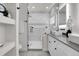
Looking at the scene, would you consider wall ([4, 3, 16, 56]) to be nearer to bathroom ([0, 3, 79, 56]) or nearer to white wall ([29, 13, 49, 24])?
bathroom ([0, 3, 79, 56])

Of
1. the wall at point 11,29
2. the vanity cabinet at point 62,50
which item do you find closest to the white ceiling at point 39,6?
the vanity cabinet at point 62,50

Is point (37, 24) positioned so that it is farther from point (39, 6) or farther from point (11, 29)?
point (11, 29)

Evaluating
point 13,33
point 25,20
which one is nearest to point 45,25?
point 25,20

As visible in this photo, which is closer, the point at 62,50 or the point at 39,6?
the point at 62,50

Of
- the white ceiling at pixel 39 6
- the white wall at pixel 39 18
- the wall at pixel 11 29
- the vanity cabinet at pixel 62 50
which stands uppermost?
the white ceiling at pixel 39 6

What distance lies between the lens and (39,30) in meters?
8.13

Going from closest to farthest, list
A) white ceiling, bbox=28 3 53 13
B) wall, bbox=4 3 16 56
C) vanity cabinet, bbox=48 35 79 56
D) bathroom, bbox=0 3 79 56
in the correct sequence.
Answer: vanity cabinet, bbox=48 35 79 56
bathroom, bbox=0 3 79 56
wall, bbox=4 3 16 56
white ceiling, bbox=28 3 53 13

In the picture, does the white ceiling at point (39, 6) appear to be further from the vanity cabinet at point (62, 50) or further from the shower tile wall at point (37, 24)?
the vanity cabinet at point (62, 50)

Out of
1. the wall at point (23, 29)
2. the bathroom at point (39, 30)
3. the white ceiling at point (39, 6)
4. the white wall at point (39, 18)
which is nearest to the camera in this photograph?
the bathroom at point (39, 30)

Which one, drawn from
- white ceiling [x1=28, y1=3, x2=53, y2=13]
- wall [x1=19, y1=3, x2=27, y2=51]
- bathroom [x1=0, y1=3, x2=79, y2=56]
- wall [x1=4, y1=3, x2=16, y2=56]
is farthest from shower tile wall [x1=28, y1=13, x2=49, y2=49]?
wall [x1=4, y1=3, x2=16, y2=56]

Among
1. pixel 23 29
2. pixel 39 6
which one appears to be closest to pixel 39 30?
pixel 39 6

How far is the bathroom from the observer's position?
1.56 metres

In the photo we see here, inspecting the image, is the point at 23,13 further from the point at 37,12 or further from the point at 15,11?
the point at 37,12

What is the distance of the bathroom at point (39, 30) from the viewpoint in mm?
1557
